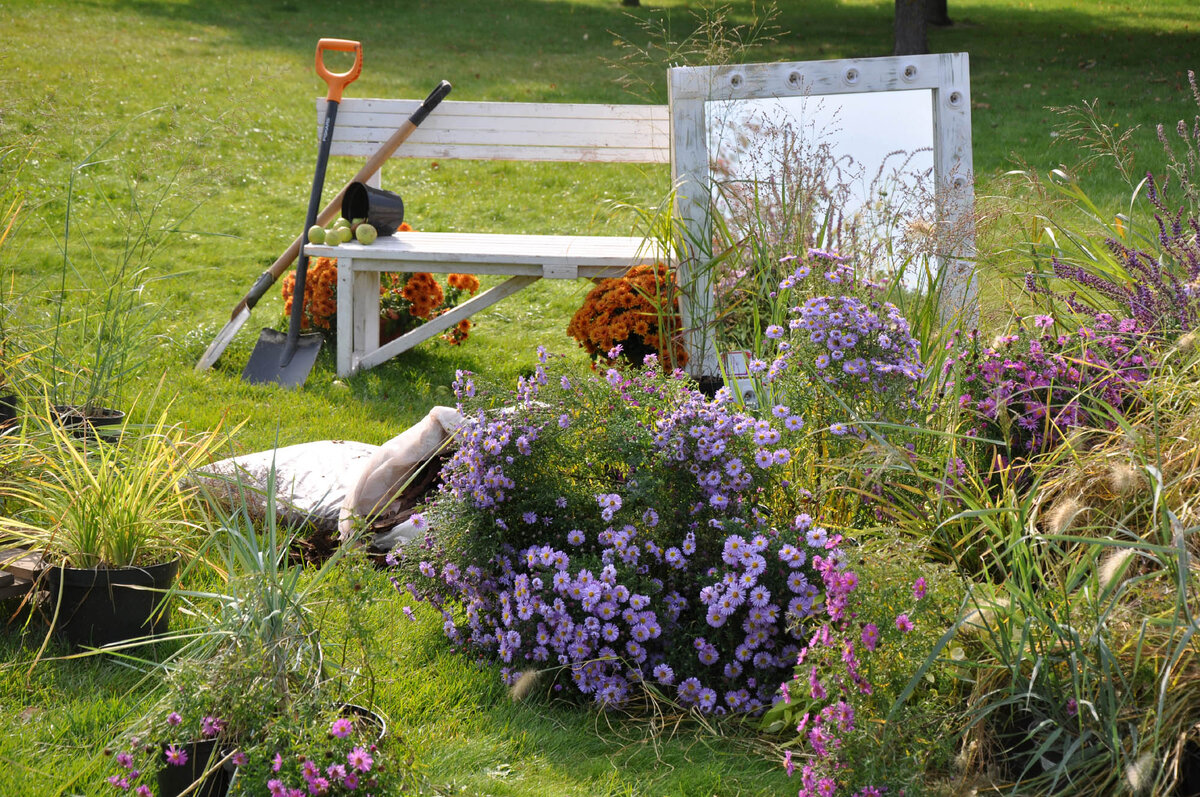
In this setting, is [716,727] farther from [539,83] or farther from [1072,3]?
[1072,3]

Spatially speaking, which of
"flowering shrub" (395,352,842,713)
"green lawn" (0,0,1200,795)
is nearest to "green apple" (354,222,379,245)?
"green lawn" (0,0,1200,795)

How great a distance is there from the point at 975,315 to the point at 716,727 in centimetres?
214

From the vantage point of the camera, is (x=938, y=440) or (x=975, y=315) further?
(x=975, y=315)

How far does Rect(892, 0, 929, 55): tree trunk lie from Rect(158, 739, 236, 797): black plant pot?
1245cm

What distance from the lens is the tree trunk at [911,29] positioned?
41.3 ft

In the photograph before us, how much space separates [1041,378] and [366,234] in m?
3.62

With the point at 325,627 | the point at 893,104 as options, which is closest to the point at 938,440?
the point at 325,627

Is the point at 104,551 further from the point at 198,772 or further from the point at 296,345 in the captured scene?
the point at 296,345

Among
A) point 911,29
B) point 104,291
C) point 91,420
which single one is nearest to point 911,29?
point 911,29

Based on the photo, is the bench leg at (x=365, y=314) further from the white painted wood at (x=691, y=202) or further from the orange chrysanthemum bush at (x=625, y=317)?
the white painted wood at (x=691, y=202)

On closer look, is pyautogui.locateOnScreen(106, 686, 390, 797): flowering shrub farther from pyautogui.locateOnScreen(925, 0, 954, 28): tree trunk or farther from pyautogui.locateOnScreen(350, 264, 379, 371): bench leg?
pyautogui.locateOnScreen(925, 0, 954, 28): tree trunk

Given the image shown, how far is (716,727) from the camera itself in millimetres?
2459

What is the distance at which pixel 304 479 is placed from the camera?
12.2 ft

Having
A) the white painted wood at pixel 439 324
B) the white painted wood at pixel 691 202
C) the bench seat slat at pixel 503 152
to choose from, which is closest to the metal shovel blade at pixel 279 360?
the white painted wood at pixel 439 324
